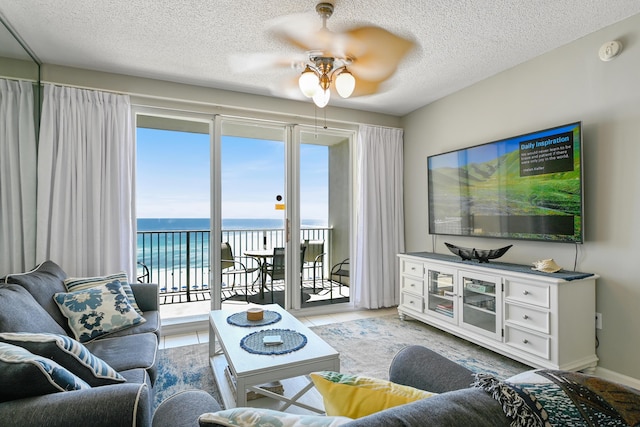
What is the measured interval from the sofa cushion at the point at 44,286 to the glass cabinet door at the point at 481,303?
3.19m

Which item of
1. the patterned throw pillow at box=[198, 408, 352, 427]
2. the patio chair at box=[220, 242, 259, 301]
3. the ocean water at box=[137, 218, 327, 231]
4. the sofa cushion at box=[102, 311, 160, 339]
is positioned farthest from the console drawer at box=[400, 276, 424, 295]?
the patterned throw pillow at box=[198, 408, 352, 427]

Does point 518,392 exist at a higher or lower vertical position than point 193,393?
higher

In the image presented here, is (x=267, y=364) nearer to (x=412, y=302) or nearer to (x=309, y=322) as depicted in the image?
(x=309, y=322)

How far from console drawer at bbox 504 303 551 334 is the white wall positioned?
1.63ft

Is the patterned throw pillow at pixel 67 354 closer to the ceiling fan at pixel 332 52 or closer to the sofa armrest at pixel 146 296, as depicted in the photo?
the sofa armrest at pixel 146 296

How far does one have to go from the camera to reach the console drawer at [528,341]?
244cm

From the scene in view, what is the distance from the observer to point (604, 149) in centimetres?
249

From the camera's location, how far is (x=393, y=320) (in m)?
3.92

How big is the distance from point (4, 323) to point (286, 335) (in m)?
1.39

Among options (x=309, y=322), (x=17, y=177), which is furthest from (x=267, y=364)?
(x=17, y=177)

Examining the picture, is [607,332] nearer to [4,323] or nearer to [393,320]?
[393,320]

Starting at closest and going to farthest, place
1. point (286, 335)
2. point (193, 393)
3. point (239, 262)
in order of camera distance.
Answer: point (193, 393)
point (286, 335)
point (239, 262)

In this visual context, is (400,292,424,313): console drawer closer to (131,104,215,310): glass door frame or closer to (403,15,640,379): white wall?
(403,15,640,379): white wall

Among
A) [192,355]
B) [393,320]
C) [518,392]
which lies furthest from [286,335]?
[393,320]
